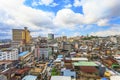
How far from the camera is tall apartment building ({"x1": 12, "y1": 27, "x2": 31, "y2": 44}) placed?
37809 mm

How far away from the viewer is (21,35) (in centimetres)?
3981

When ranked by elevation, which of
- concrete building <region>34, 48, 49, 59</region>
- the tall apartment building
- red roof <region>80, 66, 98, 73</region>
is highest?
the tall apartment building

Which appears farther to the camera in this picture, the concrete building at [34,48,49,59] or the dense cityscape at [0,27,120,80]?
the concrete building at [34,48,49,59]

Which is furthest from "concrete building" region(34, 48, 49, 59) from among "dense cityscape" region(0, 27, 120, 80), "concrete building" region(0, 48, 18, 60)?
"concrete building" region(0, 48, 18, 60)

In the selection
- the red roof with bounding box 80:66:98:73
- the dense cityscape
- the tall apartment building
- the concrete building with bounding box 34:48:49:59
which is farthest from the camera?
the tall apartment building

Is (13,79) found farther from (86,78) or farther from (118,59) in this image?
(118,59)

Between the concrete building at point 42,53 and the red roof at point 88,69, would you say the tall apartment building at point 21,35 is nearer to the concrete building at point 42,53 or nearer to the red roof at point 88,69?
the concrete building at point 42,53

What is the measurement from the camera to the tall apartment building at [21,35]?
124ft

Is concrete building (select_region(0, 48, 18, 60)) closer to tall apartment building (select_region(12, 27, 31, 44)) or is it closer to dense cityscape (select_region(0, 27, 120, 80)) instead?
dense cityscape (select_region(0, 27, 120, 80))

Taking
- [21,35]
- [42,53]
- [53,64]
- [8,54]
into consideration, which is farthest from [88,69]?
[21,35]

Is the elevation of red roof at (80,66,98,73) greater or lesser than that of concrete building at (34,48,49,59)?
lesser

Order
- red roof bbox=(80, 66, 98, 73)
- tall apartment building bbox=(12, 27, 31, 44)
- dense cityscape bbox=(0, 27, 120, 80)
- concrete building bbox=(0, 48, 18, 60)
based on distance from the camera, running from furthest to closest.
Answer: tall apartment building bbox=(12, 27, 31, 44) < concrete building bbox=(0, 48, 18, 60) < red roof bbox=(80, 66, 98, 73) < dense cityscape bbox=(0, 27, 120, 80)

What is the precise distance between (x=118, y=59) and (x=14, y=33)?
30173mm

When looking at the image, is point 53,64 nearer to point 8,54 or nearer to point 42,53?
point 42,53
